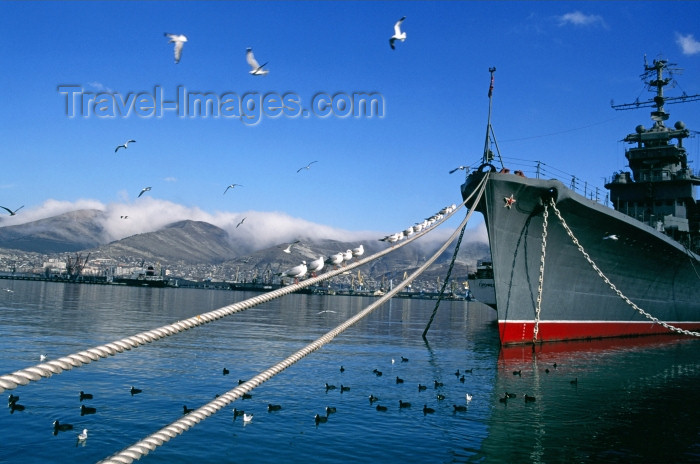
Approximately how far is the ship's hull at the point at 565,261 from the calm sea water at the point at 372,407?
203 centimetres

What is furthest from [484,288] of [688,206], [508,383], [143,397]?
[143,397]

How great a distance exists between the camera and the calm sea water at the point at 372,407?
13.7m

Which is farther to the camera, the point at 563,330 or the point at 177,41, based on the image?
the point at 563,330

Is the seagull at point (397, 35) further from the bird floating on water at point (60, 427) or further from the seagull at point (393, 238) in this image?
the bird floating on water at point (60, 427)

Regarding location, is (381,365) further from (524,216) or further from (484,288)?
(484,288)

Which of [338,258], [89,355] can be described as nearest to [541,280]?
[338,258]

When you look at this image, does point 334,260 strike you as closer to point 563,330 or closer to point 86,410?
point 86,410

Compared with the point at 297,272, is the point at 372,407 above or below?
below

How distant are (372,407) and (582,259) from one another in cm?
1804

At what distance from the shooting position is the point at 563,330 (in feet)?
105

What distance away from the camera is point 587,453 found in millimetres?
13750

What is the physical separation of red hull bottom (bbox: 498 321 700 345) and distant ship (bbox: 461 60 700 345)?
0.23 ft

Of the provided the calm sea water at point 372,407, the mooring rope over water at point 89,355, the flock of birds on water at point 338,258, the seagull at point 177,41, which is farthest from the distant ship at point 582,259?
the mooring rope over water at point 89,355

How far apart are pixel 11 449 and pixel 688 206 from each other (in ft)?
158
